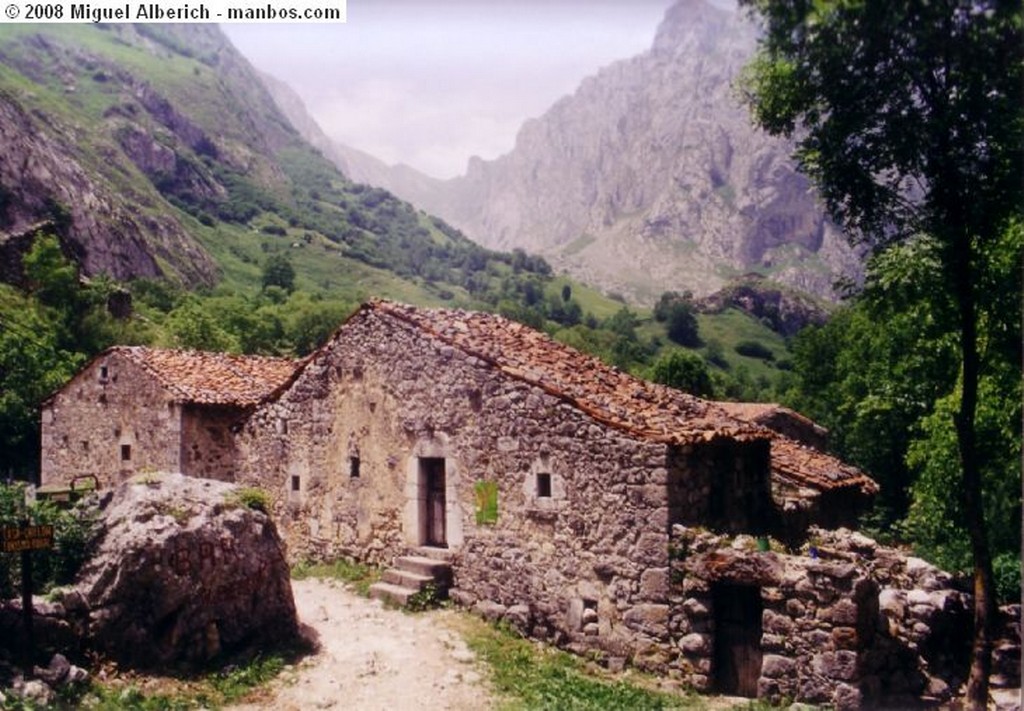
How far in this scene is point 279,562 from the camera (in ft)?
39.8

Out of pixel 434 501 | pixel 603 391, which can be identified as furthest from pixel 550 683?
pixel 603 391

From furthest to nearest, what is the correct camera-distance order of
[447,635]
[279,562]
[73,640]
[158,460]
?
[158,460] → [447,635] → [279,562] → [73,640]

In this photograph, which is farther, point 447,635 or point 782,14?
A: point 447,635

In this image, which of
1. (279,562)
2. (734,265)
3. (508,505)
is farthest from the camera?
(734,265)

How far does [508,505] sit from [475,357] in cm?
264

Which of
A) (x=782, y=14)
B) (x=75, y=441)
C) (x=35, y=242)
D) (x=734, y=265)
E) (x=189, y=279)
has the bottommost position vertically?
(x=75, y=441)

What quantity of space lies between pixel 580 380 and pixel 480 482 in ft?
8.43

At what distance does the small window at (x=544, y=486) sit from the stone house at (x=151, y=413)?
906 centimetres

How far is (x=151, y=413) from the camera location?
22156 millimetres

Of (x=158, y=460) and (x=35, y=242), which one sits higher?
(x=35, y=242)

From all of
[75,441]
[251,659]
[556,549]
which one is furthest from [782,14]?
[75,441]

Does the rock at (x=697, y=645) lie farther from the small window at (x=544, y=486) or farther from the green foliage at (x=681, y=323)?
the green foliage at (x=681, y=323)

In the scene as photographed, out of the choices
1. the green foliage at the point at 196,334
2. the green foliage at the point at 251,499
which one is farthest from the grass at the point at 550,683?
the green foliage at the point at 196,334

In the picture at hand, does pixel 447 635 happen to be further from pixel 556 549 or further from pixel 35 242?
pixel 35 242
